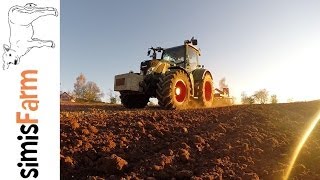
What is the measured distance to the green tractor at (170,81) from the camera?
449 inches

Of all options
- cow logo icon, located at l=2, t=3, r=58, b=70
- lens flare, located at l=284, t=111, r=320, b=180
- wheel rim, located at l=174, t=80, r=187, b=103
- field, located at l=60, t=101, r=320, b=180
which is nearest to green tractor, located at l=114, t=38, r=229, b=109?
wheel rim, located at l=174, t=80, r=187, b=103

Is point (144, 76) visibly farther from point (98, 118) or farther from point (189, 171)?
point (189, 171)

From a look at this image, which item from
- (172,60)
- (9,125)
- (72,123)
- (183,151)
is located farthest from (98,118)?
(172,60)

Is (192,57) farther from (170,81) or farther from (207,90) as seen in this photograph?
(170,81)

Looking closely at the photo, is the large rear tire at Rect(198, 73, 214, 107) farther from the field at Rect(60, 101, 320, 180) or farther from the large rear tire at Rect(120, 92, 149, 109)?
the field at Rect(60, 101, 320, 180)

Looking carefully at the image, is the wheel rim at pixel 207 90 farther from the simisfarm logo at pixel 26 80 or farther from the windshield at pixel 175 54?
the simisfarm logo at pixel 26 80

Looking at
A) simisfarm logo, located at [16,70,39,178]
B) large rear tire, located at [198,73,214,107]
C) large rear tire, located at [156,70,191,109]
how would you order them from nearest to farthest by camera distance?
simisfarm logo, located at [16,70,39,178] → large rear tire, located at [156,70,191,109] → large rear tire, located at [198,73,214,107]

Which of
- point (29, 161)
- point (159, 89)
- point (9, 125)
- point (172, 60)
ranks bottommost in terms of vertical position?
point (29, 161)

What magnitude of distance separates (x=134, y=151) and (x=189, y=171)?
1.18 metres

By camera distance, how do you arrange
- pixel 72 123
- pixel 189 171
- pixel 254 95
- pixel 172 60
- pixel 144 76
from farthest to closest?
pixel 254 95 < pixel 172 60 < pixel 144 76 < pixel 72 123 < pixel 189 171

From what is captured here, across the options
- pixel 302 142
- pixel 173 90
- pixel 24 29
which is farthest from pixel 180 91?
pixel 24 29

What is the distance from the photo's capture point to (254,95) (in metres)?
18.5

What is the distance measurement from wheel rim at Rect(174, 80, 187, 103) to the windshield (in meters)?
1.79

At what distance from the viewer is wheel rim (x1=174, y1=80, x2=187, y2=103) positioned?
11.8m
